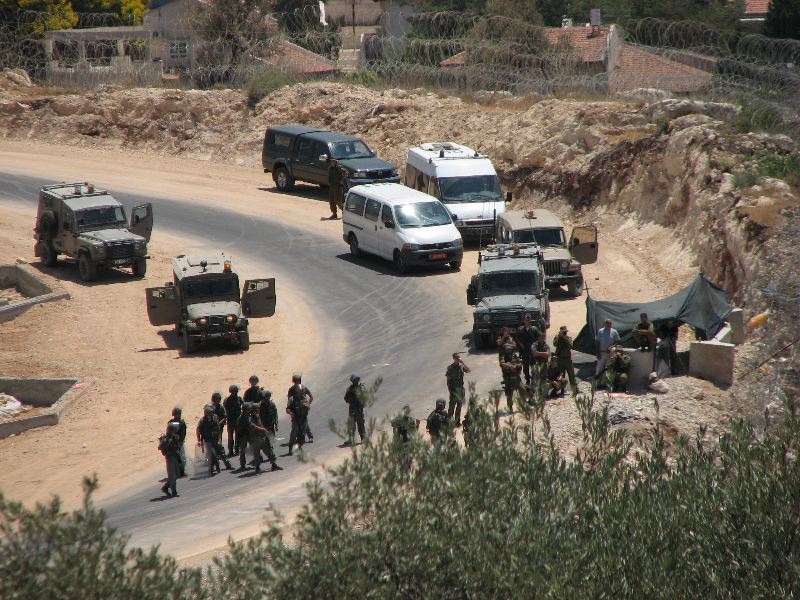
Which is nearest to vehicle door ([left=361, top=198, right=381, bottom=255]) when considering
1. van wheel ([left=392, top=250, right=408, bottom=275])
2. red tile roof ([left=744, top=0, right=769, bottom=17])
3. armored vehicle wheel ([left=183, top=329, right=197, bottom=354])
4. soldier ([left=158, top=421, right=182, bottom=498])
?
van wheel ([left=392, top=250, right=408, bottom=275])

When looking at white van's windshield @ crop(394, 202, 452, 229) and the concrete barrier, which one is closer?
the concrete barrier

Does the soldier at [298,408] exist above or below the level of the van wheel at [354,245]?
above

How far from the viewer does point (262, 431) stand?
1714 cm

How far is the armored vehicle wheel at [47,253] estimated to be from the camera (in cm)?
2923

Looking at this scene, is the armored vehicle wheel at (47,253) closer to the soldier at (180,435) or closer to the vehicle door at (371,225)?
the vehicle door at (371,225)

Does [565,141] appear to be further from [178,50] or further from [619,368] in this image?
[178,50]

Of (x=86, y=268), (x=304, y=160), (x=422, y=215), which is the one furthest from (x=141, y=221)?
(x=304, y=160)

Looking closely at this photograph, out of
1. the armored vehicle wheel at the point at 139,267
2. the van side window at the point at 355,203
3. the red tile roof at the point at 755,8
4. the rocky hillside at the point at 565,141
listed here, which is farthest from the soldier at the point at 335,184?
the red tile roof at the point at 755,8

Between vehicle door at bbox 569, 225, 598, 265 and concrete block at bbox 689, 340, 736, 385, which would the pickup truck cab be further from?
concrete block at bbox 689, 340, 736, 385

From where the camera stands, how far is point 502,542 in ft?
33.6

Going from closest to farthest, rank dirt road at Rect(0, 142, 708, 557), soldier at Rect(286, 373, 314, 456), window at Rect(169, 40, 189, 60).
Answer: soldier at Rect(286, 373, 314, 456)
dirt road at Rect(0, 142, 708, 557)
window at Rect(169, 40, 189, 60)

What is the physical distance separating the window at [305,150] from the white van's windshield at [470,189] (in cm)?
634

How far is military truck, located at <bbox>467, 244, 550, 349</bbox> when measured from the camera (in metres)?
21.9

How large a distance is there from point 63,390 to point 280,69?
78.4 feet
